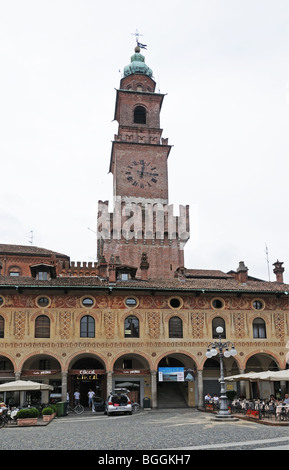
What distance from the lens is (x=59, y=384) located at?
3222cm

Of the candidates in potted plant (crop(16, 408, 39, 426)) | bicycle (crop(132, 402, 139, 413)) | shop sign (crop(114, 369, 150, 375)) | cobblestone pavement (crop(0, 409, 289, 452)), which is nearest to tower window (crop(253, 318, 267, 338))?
shop sign (crop(114, 369, 150, 375))

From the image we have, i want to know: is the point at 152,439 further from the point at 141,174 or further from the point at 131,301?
the point at 141,174

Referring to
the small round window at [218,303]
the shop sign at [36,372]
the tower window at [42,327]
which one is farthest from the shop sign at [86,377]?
the small round window at [218,303]

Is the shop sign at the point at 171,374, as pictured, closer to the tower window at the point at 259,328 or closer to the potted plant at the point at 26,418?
the tower window at the point at 259,328

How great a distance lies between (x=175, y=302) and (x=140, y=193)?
18.4 m

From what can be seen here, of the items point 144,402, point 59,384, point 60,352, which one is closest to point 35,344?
point 60,352

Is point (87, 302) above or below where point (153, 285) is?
below

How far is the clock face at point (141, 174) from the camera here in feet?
162

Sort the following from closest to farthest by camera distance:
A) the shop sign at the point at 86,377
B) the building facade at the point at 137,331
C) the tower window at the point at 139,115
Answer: the building facade at the point at 137,331 < the shop sign at the point at 86,377 < the tower window at the point at 139,115

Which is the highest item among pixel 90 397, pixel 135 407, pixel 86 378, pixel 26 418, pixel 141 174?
pixel 141 174

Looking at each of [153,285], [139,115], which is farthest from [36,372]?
[139,115]

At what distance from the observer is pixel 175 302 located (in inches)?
1293

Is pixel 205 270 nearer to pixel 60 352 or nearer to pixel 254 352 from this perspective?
pixel 254 352

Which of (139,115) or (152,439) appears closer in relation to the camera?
(152,439)
